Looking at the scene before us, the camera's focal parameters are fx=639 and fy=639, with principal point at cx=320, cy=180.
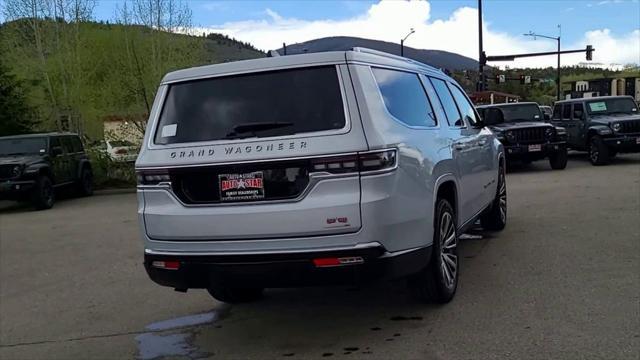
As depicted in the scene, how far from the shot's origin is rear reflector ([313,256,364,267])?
4.03 m

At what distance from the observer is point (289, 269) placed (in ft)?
13.4

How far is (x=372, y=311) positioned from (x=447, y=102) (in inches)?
87.2

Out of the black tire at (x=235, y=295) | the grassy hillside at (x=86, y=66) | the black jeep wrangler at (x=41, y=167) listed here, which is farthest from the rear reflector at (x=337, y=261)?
the grassy hillside at (x=86, y=66)

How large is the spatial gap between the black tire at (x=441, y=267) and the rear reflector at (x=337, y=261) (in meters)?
0.96

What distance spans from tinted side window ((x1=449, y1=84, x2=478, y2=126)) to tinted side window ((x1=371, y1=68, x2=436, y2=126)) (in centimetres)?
133

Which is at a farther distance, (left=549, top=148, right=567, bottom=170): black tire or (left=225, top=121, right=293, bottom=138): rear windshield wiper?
(left=549, top=148, right=567, bottom=170): black tire

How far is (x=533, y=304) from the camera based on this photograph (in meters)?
5.14

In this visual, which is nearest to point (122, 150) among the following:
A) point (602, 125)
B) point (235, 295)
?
point (602, 125)

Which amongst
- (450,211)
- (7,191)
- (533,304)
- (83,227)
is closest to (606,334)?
(533,304)

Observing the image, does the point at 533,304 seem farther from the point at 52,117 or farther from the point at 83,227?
the point at 52,117

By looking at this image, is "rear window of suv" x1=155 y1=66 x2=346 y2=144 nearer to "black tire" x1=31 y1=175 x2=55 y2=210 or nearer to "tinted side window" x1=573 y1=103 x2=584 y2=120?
"black tire" x1=31 y1=175 x2=55 y2=210

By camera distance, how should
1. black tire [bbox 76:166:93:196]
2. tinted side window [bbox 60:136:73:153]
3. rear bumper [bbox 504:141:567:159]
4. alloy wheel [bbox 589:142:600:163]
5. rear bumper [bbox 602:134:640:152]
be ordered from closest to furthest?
rear bumper [bbox 504:141:567:159], rear bumper [bbox 602:134:640:152], alloy wheel [bbox 589:142:600:163], tinted side window [bbox 60:136:73:153], black tire [bbox 76:166:93:196]

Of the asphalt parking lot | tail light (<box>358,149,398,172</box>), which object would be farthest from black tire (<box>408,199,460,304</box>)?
tail light (<box>358,149,398,172</box>)

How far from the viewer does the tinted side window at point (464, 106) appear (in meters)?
6.75
